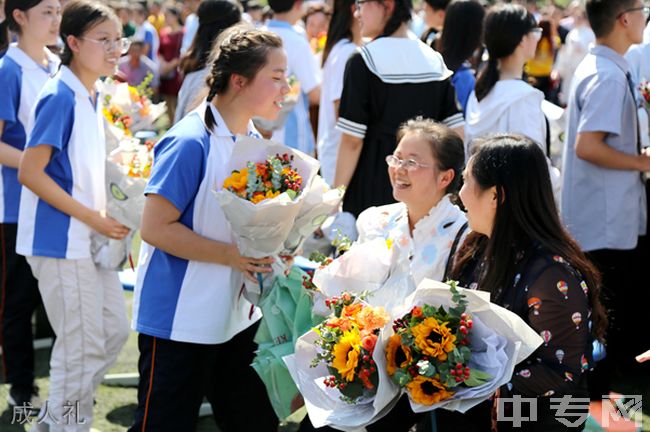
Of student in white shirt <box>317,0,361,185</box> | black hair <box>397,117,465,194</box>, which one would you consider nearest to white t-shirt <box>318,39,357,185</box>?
student in white shirt <box>317,0,361,185</box>

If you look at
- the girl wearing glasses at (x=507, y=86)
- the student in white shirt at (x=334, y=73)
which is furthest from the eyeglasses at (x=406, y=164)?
the student in white shirt at (x=334, y=73)

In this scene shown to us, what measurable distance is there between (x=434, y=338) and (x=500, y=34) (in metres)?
2.48

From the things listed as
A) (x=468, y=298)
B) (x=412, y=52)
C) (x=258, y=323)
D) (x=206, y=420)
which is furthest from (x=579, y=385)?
(x=206, y=420)

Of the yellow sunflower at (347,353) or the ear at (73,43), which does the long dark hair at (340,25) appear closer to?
the ear at (73,43)

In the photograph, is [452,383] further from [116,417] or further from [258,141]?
[116,417]

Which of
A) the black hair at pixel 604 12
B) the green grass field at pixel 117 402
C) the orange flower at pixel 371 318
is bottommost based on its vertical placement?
the green grass field at pixel 117 402

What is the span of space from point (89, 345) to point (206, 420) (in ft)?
3.12

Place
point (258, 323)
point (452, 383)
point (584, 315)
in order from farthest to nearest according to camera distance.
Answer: point (258, 323) < point (584, 315) < point (452, 383)

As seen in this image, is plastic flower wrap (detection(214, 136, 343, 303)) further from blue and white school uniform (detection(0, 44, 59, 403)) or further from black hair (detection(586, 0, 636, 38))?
black hair (detection(586, 0, 636, 38))

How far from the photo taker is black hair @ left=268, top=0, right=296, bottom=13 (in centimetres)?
677

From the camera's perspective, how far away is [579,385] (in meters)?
3.02

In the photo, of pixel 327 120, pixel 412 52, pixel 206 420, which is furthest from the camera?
pixel 327 120

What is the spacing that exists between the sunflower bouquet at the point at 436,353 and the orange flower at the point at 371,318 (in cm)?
11

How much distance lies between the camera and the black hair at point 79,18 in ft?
13.5
